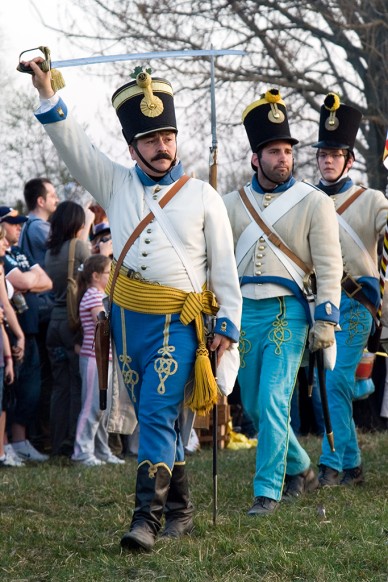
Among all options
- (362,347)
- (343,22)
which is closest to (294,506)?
(362,347)

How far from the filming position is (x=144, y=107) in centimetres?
583

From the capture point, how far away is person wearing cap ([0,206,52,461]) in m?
9.13

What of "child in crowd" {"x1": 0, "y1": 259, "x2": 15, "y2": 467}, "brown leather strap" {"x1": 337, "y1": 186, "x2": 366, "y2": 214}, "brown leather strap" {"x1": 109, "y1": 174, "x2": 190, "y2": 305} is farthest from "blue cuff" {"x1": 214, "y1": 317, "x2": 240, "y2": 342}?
"child in crowd" {"x1": 0, "y1": 259, "x2": 15, "y2": 467}

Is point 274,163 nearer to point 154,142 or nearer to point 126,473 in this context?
point 154,142

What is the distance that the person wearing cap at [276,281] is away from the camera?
21.5 ft

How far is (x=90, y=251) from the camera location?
9773 mm

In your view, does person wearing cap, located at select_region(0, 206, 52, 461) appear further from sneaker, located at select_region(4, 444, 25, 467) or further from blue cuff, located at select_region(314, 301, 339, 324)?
blue cuff, located at select_region(314, 301, 339, 324)

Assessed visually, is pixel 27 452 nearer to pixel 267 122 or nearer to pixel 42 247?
pixel 42 247

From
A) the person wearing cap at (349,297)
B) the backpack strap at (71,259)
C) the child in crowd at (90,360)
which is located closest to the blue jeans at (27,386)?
the child in crowd at (90,360)

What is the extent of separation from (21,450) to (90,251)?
1679 millimetres

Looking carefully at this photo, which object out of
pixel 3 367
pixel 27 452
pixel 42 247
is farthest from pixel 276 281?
pixel 42 247

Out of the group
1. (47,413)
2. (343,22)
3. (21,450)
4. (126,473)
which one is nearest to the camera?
(126,473)

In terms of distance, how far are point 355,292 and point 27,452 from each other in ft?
10.2

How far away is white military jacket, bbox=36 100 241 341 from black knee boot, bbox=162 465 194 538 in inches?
29.1
